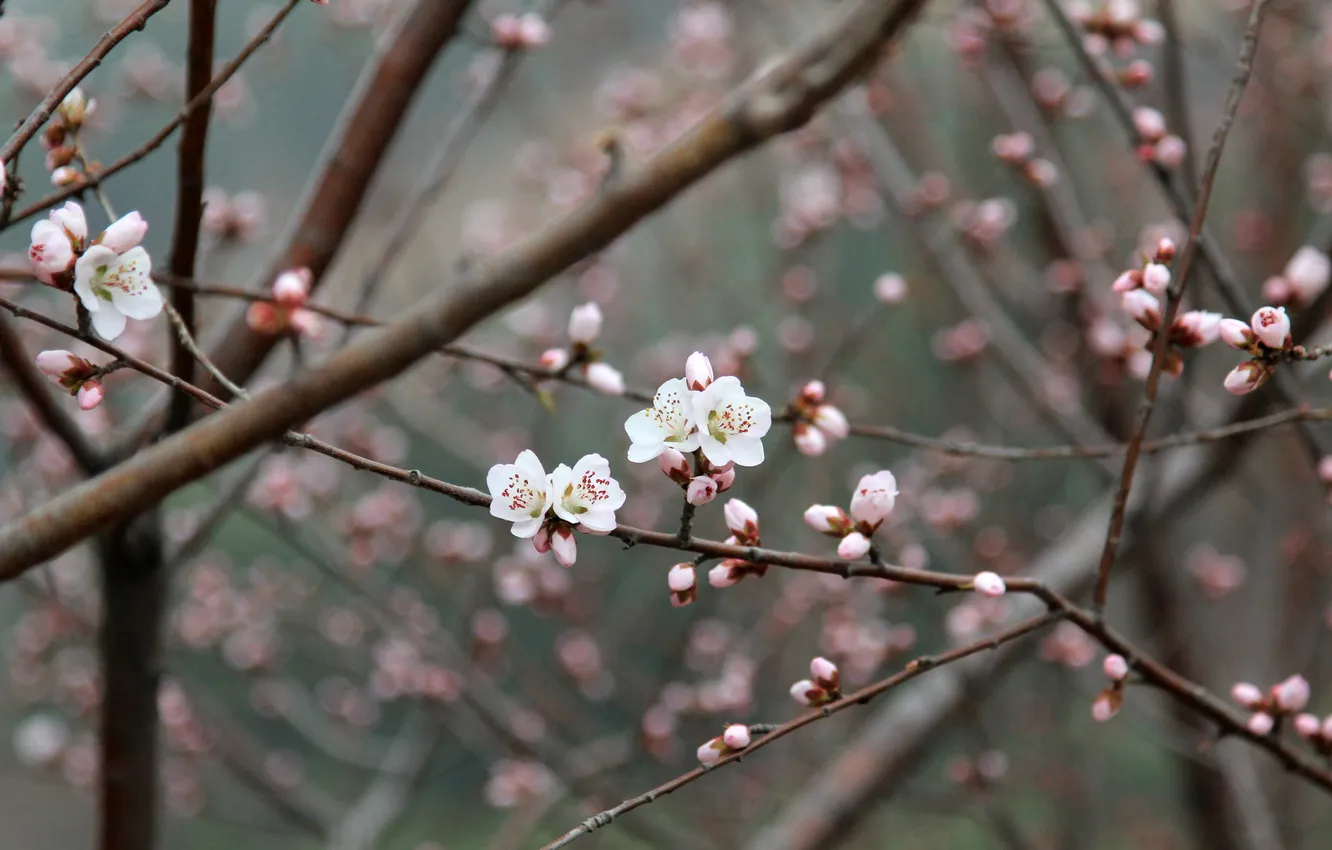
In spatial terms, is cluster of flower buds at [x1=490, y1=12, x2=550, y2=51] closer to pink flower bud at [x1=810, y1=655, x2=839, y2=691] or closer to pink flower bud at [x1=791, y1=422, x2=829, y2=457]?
pink flower bud at [x1=791, y1=422, x2=829, y2=457]

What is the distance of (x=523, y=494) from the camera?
581 millimetres

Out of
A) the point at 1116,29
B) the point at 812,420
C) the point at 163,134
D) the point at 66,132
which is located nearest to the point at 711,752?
the point at 812,420

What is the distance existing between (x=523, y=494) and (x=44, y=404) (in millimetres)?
564

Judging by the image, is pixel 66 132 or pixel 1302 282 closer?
pixel 66 132

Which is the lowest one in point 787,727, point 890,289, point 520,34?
point 787,727

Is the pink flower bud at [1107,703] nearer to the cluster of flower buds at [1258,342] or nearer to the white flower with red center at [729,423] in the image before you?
the cluster of flower buds at [1258,342]

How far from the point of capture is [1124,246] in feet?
9.05

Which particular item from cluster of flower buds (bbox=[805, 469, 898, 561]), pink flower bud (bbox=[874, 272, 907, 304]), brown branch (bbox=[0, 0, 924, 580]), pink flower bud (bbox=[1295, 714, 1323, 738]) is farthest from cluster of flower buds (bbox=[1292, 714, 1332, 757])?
pink flower bud (bbox=[874, 272, 907, 304])

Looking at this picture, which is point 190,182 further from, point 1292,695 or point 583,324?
point 1292,695

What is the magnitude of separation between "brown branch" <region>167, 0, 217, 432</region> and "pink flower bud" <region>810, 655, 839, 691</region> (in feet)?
1.58

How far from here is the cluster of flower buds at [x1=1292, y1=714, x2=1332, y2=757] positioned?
75cm

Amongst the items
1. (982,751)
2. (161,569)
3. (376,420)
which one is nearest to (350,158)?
(161,569)

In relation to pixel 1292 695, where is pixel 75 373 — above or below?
above

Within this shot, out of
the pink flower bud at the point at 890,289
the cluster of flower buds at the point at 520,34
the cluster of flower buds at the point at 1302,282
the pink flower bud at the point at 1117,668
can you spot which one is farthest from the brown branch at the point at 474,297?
the pink flower bud at the point at 890,289
